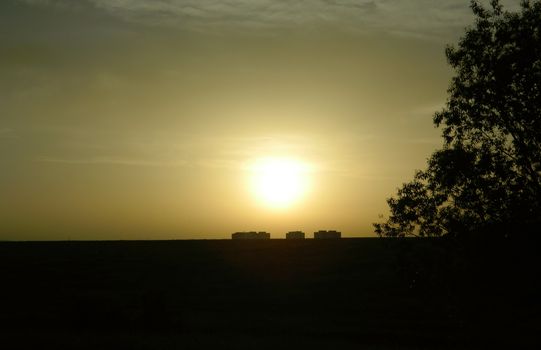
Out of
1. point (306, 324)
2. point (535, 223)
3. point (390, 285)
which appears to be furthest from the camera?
point (390, 285)

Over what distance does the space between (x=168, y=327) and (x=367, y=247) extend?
91.4 meters

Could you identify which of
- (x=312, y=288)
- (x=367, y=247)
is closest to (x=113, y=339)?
(x=312, y=288)

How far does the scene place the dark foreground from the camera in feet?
91.8

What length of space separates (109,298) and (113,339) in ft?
105

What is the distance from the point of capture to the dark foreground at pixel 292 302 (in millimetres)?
27984

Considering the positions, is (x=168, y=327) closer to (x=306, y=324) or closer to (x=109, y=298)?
(x=306, y=324)

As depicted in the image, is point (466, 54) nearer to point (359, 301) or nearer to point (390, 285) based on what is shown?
point (359, 301)

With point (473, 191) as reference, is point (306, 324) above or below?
below

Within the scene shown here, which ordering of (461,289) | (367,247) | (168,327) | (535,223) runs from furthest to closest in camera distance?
(367,247) < (168,327) < (461,289) < (535,223)

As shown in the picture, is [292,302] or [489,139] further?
[292,302]

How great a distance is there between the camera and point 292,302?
69375mm

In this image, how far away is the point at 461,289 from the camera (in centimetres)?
2791

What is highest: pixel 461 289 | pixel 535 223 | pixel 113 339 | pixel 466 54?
pixel 466 54

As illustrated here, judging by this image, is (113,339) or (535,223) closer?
(535,223)
